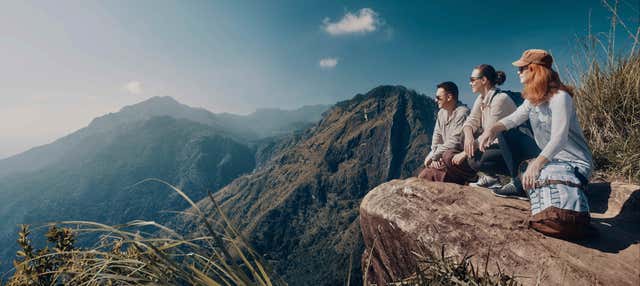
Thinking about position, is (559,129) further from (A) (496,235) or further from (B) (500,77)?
(B) (500,77)

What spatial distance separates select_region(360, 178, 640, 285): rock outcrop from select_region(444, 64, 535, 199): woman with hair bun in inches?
15.3

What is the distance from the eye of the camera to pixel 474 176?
15.6ft

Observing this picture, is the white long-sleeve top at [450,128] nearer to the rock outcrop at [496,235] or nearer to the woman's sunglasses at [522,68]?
the rock outcrop at [496,235]

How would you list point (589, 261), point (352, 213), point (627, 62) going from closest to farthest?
point (589, 261) < point (627, 62) < point (352, 213)

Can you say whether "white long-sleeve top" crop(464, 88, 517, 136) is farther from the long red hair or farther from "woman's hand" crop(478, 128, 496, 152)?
the long red hair

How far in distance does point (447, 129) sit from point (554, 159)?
6.31ft

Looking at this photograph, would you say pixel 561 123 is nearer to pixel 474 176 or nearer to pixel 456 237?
pixel 456 237

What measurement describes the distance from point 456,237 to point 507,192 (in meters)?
1.36

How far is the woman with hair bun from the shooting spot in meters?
4.04

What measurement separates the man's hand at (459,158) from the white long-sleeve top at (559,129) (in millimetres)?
966

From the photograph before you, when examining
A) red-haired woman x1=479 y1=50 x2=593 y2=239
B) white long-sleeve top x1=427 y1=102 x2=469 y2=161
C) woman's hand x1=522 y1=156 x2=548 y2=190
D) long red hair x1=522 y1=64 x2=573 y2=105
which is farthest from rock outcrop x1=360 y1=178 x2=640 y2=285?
long red hair x1=522 y1=64 x2=573 y2=105

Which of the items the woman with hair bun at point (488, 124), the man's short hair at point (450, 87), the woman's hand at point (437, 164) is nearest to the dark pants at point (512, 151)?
the woman with hair bun at point (488, 124)

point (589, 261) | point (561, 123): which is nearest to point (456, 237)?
point (589, 261)

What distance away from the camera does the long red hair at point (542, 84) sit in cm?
309
